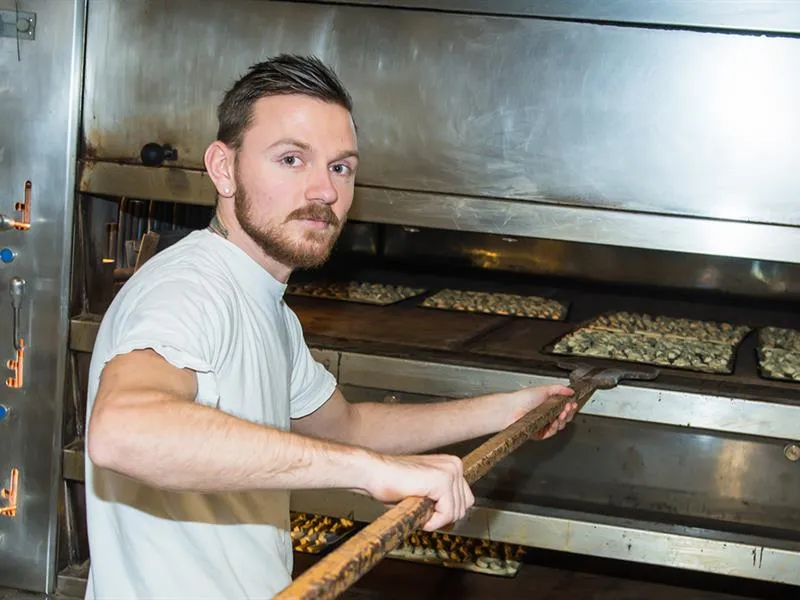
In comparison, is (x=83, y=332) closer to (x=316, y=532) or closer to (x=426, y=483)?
(x=316, y=532)

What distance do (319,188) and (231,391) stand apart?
0.34 meters

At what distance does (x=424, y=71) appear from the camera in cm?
291

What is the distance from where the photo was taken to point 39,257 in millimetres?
3053

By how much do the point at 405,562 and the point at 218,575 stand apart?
1.67 meters

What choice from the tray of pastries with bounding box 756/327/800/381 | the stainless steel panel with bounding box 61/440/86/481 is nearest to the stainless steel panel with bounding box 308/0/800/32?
the tray of pastries with bounding box 756/327/800/381

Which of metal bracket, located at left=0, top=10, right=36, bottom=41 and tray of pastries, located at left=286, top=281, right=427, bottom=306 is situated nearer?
metal bracket, located at left=0, top=10, right=36, bottom=41

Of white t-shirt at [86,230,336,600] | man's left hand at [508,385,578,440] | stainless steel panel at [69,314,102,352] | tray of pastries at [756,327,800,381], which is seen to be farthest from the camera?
stainless steel panel at [69,314,102,352]

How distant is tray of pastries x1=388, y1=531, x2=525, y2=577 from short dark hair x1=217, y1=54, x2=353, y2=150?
1.68 meters

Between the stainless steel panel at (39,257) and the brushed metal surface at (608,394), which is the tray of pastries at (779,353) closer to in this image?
the brushed metal surface at (608,394)

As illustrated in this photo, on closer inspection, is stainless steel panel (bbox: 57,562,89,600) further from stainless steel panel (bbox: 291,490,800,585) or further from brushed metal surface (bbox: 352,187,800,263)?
brushed metal surface (bbox: 352,187,800,263)

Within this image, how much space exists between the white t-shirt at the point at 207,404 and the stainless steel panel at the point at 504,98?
1220 millimetres

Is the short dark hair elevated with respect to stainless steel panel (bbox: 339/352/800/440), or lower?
elevated

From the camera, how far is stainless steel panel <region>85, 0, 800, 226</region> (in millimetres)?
2773

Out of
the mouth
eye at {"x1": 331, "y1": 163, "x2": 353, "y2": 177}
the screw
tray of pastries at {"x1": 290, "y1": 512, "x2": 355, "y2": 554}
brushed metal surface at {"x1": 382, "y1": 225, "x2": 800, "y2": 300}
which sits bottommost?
tray of pastries at {"x1": 290, "y1": 512, "x2": 355, "y2": 554}
